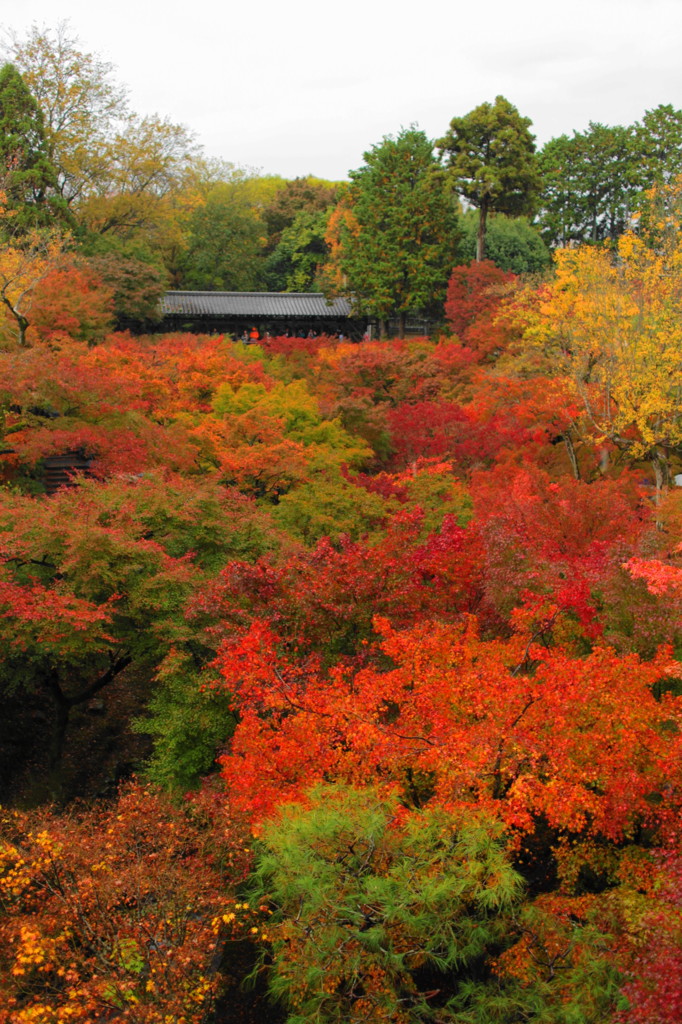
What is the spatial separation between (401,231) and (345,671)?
87.6ft

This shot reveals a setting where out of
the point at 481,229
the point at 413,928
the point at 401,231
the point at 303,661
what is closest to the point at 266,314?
the point at 401,231

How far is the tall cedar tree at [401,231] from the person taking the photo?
33.8m

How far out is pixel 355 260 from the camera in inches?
1353

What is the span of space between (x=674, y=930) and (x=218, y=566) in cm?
935

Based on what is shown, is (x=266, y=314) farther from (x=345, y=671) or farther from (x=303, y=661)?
(x=345, y=671)

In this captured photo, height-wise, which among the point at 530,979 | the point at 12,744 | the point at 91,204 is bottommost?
the point at 12,744

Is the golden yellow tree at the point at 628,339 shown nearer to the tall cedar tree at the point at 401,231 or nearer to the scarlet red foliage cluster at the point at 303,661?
the scarlet red foliage cluster at the point at 303,661

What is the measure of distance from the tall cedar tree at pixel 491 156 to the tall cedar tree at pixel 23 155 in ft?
52.0

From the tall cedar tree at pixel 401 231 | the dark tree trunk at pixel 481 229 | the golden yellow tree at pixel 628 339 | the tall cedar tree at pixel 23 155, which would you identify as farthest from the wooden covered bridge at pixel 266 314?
the golden yellow tree at pixel 628 339

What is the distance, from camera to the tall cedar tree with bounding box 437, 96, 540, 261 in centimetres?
3384

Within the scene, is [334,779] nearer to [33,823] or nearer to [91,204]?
[33,823]

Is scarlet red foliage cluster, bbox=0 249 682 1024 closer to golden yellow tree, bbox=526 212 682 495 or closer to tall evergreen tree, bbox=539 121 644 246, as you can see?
golden yellow tree, bbox=526 212 682 495

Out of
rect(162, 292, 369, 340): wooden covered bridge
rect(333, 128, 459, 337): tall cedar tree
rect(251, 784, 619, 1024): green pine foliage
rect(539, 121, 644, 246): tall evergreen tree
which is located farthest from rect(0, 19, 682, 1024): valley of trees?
rect(539, 121, 644, 246): tall evergreen tree

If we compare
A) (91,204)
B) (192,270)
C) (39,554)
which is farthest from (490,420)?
(192,270)
